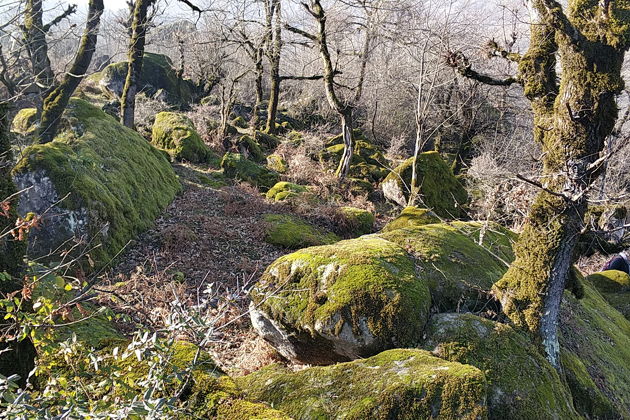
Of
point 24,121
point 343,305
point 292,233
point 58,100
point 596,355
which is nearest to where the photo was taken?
point 343,305

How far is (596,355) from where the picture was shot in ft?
21.4

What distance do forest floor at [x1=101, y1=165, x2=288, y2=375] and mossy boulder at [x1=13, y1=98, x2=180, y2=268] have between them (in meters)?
0.41

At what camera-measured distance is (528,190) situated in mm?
4820

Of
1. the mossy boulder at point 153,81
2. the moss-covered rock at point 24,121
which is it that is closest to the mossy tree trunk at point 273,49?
the mossy boulder at point 153,81

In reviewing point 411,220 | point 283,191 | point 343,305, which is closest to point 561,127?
point 343,305

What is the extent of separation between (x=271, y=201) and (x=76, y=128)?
511 cm

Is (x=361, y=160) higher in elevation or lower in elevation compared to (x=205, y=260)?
higher

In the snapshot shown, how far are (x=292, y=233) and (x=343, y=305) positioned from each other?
540 cm

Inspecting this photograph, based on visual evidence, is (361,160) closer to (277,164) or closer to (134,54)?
(277,164)

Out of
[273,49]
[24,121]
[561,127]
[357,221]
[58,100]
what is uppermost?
[273,49]

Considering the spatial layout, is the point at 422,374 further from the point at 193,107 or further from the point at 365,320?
the point at 193,107

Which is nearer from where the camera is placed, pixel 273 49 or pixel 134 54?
pixel 134 54

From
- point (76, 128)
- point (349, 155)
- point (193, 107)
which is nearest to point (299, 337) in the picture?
point (76, 128)

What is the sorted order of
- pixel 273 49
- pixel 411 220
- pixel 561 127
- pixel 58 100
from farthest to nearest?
pixel 273 49
pixel 58 100
pixel 411 220
pixel 561 127
